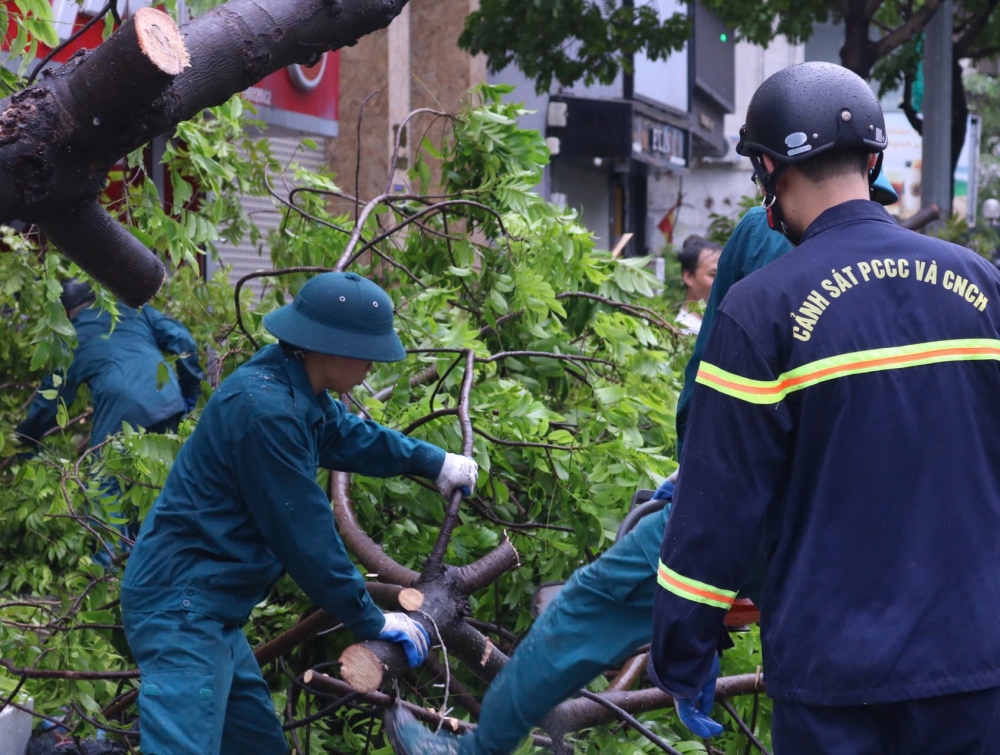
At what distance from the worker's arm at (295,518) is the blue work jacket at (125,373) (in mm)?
2896

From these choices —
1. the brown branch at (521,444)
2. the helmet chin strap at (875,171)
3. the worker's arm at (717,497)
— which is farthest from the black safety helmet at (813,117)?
the brown branch at (521,444)

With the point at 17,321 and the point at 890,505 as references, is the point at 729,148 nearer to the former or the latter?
the point at 17,321

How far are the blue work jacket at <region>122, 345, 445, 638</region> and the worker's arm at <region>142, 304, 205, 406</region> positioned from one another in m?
2.88

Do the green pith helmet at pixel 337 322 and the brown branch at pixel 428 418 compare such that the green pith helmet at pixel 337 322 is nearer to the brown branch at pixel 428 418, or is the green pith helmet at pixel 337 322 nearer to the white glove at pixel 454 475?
the white glove at pixel 454 475

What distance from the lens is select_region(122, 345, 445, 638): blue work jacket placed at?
3176 millimetres

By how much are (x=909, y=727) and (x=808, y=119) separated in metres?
1.17

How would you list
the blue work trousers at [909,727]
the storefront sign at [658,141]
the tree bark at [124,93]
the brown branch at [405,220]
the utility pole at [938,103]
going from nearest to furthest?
1. the blue work trousers at [909,727]
2. the tree bark at [124,93]
3. the brown branch at [405,220]
4. the utility pole at [938,103]
5. the storefront sign at [658,141]

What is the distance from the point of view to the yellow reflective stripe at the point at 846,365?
2.16 meters

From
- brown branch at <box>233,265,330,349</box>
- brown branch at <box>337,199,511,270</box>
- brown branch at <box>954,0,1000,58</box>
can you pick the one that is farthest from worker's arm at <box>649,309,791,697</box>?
brown branch at <box>954,0,1000,58</box>

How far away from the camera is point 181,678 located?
316 centimetres

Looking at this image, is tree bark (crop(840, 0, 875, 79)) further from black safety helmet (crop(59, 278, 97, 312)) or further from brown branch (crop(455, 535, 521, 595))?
brown branch (crop(455, 535, 521, 595))

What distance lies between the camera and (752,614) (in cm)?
292

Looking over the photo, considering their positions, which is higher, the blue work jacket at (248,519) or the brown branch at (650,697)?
the blue work jacket at (248,519)

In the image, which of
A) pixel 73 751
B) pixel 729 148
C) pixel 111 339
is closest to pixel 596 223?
pixel 729 148
